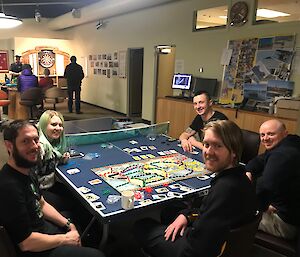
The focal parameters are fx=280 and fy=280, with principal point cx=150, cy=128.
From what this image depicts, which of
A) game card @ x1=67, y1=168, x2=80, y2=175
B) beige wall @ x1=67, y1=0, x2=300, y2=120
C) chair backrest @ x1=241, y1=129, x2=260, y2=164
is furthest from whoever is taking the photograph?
beige wall @ x1=67, y1=0, x2=300, y2=120

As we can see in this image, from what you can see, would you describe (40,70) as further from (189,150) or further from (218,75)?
(189,150)

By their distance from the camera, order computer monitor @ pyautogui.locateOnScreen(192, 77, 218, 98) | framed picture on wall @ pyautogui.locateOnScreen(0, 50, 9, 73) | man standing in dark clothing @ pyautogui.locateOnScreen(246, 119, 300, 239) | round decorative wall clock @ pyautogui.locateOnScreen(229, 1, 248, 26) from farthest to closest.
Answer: framed picture on wall @ pyautogui.locateOnScreen(0, 50, 9, 73) → computer monitor @ pyautogui.locateOnScreen(192, 77, 218, 98) → round decorative wall clock @ pyautogui.locateOnScreen(229, 1, 248, 26) → man standing in dark clothing @ pyautogui.locateOnScreen(246, 119, 300, 239)

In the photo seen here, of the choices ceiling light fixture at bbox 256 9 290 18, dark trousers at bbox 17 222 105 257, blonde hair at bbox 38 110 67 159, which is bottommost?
dark trousers at bbox 17 222 105 257

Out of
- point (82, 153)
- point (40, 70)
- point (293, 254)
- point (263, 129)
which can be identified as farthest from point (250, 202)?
point (40, 70)

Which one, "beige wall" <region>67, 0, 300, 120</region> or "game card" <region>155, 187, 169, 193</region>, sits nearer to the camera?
"game card" <region>155, 187, 169, 193</region>

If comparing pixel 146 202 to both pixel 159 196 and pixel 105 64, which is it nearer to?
pixel 159 196

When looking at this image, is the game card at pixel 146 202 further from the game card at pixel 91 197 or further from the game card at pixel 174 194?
the game card at pixel 91 197

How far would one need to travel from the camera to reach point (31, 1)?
24.5 feet

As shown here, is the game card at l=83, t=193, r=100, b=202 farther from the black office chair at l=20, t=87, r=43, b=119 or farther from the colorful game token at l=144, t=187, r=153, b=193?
the black office chair at l=20, t=87, r=43, b=119

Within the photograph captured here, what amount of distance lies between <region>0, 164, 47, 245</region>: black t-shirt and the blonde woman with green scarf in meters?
0.60

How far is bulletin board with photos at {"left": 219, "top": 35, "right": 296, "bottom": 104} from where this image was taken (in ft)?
13.8

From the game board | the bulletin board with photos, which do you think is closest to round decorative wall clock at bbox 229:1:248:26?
the bulletin board with photos

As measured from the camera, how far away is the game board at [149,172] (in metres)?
1.85

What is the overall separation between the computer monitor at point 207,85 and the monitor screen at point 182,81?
0.40 ft
